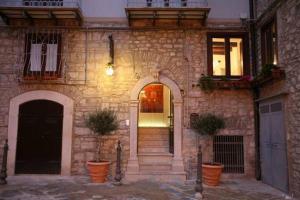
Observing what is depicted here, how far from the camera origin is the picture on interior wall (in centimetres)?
1446

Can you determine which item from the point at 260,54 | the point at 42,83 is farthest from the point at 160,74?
the point at 42,83

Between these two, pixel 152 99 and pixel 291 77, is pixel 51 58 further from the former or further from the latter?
pixel 291 77

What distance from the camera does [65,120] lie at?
936cm

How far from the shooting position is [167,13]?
358 inches

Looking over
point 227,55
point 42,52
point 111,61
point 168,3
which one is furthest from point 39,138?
point 227,55

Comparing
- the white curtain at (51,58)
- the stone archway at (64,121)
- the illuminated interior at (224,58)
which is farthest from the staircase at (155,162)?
the white curtain at (51,58)

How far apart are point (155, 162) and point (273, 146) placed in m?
3.54

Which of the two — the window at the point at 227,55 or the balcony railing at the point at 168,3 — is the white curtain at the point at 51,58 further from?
the window at the point at 227,55

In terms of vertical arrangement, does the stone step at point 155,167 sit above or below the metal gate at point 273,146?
below

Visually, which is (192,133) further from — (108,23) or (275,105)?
(108,23)

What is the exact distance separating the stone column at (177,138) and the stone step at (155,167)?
270mm

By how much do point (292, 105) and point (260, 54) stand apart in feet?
8.82

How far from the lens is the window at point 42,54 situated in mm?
9500

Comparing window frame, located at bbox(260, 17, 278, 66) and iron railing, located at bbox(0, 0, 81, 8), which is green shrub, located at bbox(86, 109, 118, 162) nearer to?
iron railing, located at bbox(0, 0, 81, 8)
